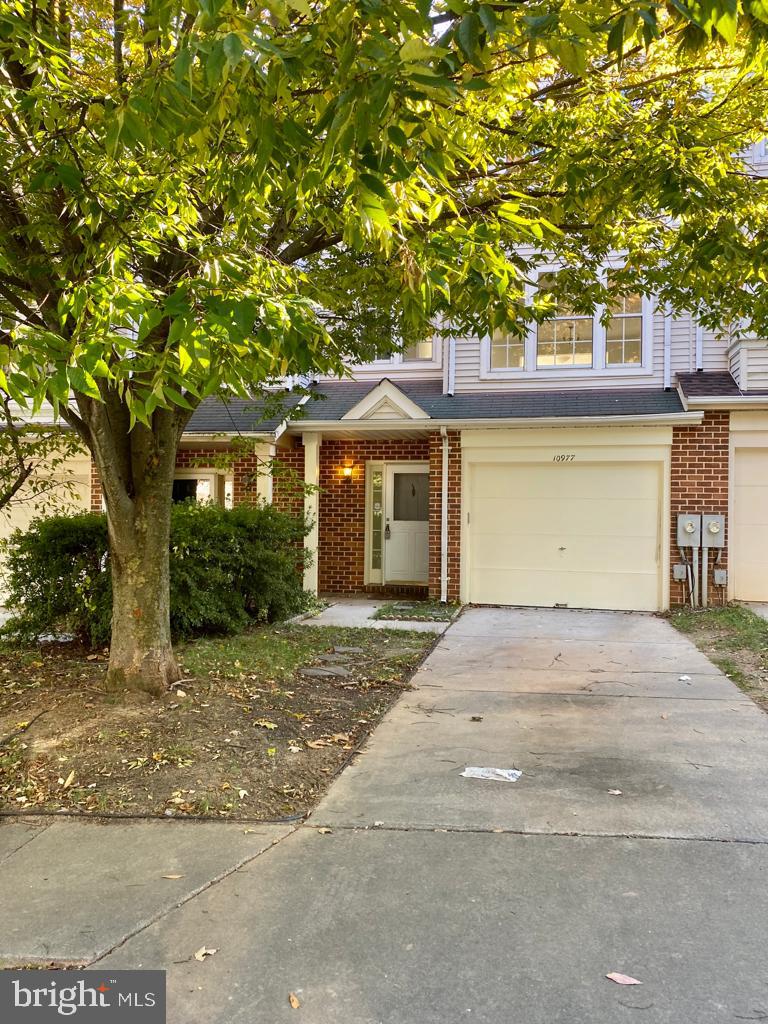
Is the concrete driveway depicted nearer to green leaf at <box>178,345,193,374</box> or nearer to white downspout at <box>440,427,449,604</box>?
green leaf at <box>178,345,193,374</box>

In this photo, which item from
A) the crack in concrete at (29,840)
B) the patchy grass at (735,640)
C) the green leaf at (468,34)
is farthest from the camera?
the patchy grass at (735,640)

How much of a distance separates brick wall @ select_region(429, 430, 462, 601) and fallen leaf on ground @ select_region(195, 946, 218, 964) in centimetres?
875

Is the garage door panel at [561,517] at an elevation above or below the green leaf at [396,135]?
below

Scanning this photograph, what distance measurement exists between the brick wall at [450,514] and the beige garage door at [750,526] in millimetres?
4038

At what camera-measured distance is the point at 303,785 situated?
4145 millimetres

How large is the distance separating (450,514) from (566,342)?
11.3 feet

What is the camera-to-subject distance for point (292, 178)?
3.54 metres

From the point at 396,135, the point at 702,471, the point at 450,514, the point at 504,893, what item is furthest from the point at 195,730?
the point at 702,471

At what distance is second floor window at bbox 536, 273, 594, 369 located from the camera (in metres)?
11.6

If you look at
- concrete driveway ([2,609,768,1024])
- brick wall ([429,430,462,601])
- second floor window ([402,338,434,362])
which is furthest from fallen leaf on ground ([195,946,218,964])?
second floor window ([402,338,434,362])

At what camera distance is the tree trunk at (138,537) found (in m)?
5.46

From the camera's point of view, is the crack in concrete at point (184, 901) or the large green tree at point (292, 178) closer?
the crack in concrete at point (184, 901)

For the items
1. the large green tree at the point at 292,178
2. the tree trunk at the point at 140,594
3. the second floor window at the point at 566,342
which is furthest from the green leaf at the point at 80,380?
the second floor window at the point at 566,342

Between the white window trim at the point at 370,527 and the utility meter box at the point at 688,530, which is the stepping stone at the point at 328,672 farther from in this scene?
the utility meter box at the point at 688,530
